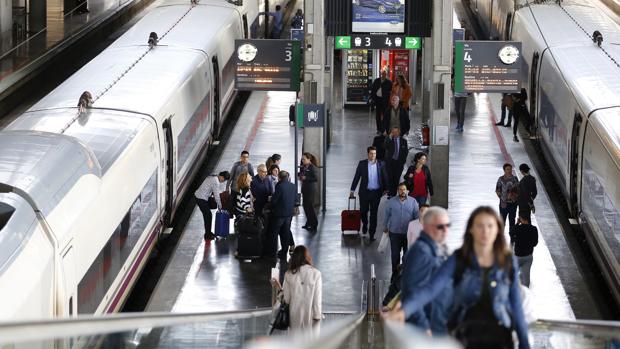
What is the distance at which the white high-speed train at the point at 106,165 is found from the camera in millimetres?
13672

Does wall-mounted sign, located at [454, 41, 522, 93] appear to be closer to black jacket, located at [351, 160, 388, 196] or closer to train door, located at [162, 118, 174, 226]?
black jacket, located at [351, 160, 388, 196]

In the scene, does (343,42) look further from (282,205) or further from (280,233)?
→ (282,205)

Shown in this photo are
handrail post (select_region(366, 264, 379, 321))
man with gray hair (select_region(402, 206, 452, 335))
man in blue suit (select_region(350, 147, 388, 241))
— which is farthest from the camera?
man in blue suit (select_region(350, 147, 388, 241))

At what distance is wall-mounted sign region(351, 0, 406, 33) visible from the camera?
81.7 feet

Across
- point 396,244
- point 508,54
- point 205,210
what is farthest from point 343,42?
point 396,244

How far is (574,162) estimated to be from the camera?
2267 centimetres

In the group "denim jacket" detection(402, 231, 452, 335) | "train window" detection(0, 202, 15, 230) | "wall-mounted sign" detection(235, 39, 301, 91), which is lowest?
"wall-mounted sign" detection(235, 39, 301, 91)

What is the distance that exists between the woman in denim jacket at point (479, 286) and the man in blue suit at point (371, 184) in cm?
1392

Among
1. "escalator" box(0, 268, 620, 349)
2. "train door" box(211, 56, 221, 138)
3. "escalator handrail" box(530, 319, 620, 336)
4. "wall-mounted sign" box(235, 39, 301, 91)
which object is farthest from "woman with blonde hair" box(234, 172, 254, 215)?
"escalator handrail" box(530, 319, 620, 336)

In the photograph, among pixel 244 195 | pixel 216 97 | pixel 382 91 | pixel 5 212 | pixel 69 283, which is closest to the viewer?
pixel 5 212

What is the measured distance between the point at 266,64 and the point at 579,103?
581 centimetres

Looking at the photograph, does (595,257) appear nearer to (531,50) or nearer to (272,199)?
(272,199)

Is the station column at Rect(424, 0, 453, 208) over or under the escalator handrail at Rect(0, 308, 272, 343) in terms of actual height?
under

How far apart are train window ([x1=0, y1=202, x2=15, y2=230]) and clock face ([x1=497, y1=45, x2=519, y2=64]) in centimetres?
1332
